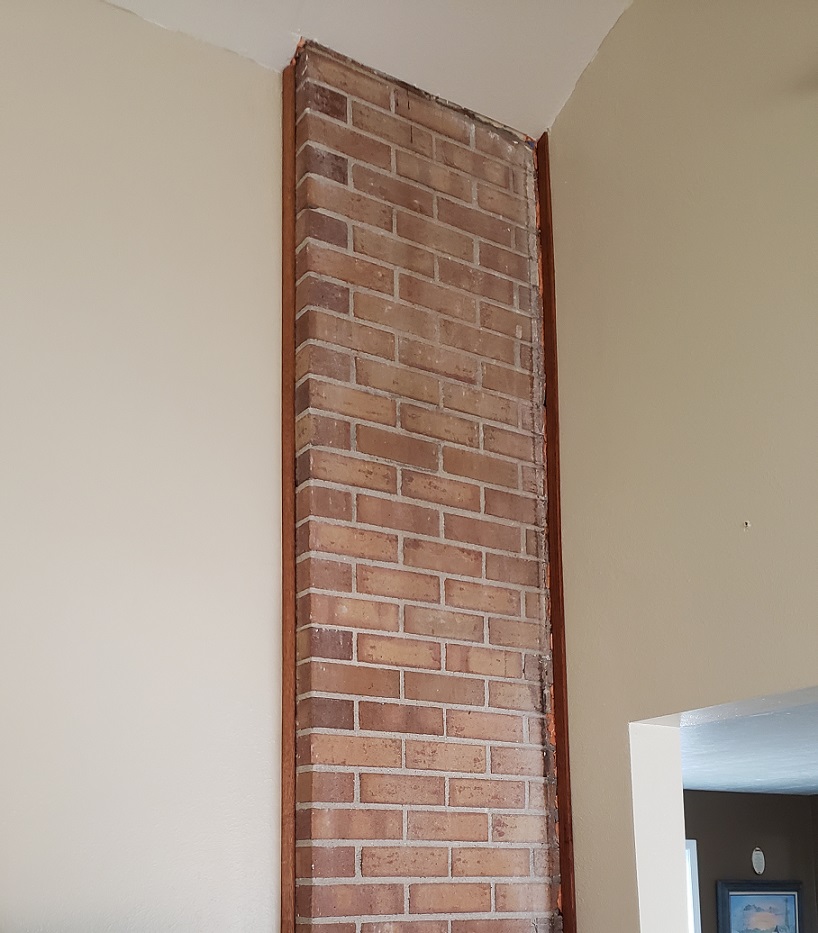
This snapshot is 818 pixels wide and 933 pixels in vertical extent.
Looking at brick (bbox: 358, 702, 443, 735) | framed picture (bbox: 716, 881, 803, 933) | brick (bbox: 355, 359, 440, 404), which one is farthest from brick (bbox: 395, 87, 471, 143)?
framed picture (bbox: 716, 881, 803, 933)

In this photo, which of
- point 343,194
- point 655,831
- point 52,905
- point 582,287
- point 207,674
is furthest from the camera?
point 582,287

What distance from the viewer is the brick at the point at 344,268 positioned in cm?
232

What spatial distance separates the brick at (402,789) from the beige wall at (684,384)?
326 millimetres

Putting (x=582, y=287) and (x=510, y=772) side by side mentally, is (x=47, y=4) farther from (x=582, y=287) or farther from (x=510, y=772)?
(x=510, y=772)

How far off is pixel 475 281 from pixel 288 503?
730 mm

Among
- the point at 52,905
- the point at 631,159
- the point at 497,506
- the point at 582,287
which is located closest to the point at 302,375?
the point at 497,506

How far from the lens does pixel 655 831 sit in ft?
7.17

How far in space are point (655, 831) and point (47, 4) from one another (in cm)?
205

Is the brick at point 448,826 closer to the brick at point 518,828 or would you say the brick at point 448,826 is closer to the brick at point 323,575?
the brick at point 518,828

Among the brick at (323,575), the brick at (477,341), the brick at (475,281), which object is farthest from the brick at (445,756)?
the brick at (475,281)

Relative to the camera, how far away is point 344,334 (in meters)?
2.31

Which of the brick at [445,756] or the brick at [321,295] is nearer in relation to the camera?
the brick at [445,756]

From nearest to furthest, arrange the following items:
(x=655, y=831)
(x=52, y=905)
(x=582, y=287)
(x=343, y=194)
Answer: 1. (x=52, y=905)
2. (x=655, y=831)
3. (x=343, y=194)
4. (x=582, y=287)

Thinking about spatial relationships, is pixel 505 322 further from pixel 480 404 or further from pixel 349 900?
pixel 349 900
